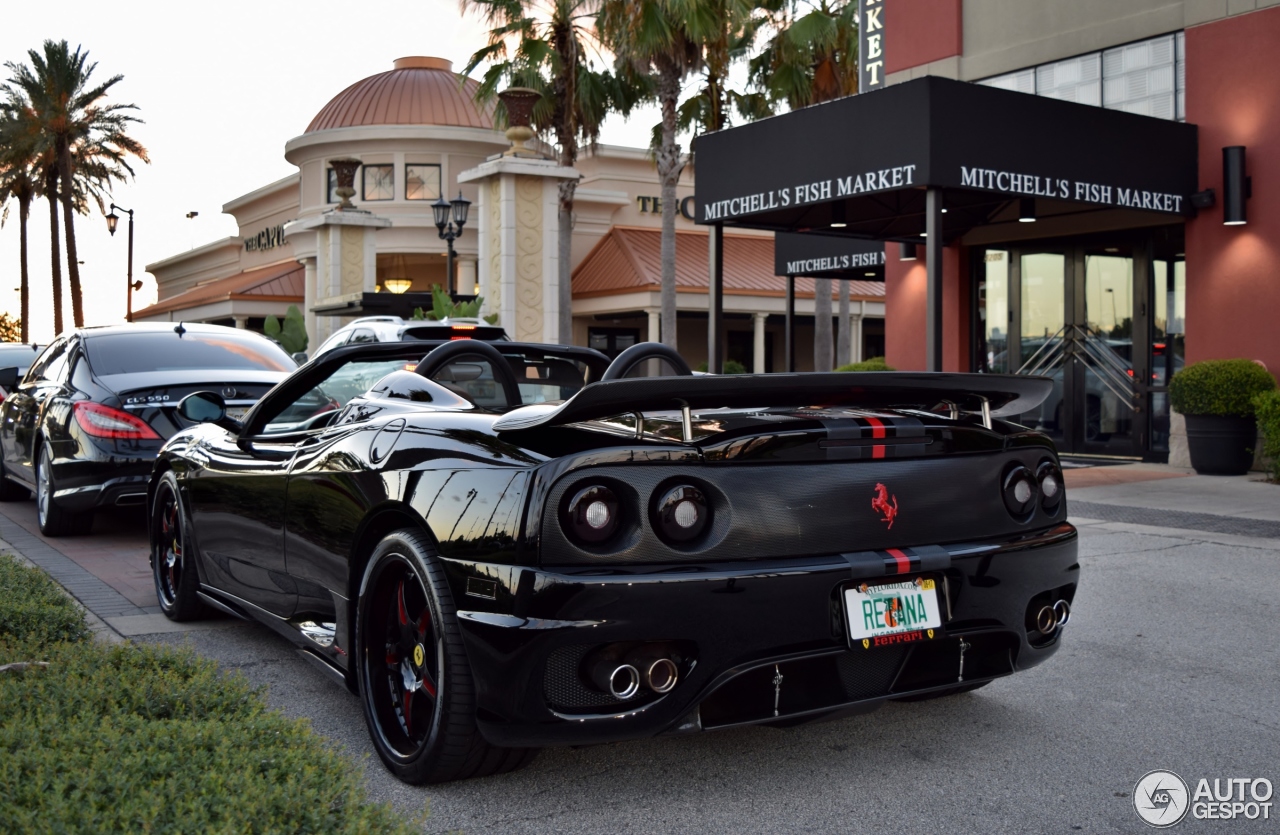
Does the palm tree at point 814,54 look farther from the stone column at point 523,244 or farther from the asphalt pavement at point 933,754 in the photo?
the asphalt pavement at point 933,754

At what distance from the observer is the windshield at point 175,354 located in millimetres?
8602

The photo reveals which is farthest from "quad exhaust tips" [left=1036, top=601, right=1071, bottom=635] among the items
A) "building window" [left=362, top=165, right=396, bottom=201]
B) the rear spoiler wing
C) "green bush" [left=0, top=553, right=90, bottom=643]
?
"building window" [left=362, top=165, right=396, bottom=201]

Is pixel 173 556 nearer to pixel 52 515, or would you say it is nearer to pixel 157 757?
pixel 157 757

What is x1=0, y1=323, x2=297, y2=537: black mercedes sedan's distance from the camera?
804 centimetres

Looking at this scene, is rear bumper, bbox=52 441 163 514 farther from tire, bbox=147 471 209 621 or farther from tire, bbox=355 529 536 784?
tire, bbox=355 529 536 784

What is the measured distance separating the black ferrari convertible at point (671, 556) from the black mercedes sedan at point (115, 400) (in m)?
4.56

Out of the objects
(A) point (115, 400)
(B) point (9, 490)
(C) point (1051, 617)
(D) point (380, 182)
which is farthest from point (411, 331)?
(D) point (380, 182)

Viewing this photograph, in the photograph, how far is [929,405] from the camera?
3.97 metres

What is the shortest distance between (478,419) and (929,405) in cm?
153

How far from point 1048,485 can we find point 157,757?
2.68m

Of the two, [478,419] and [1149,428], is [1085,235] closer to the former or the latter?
[1149,428]

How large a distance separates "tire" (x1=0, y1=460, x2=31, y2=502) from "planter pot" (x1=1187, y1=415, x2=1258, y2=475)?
40.1 ft

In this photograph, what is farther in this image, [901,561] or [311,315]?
[311,315]

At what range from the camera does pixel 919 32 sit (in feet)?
59.4
